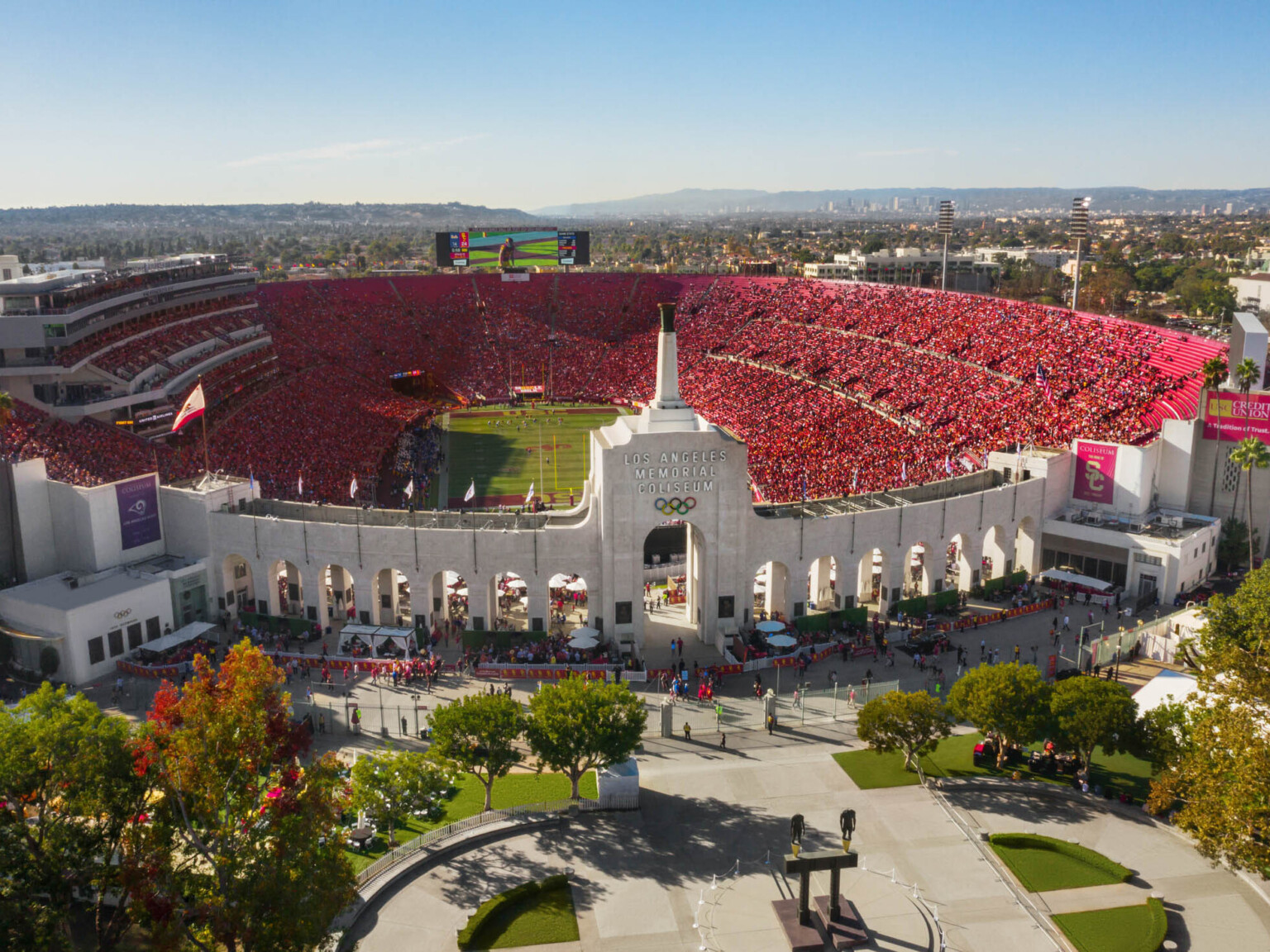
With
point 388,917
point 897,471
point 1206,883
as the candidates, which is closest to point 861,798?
point 1206,883

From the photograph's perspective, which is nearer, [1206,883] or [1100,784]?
[1206,883]

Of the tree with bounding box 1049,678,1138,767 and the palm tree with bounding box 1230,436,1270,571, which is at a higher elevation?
the palm tree with bounding box 1230,436,1270,571

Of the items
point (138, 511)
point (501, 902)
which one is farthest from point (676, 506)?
point (138, 511)

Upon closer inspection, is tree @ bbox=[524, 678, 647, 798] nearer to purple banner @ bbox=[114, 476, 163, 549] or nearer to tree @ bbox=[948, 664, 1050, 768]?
tree @ bbox=[948, 664, 1050, 768]

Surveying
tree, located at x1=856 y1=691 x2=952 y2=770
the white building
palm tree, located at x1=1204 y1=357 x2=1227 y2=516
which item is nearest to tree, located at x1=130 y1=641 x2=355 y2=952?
tree, located at x1=856 y1=691 x2=952 y2=770

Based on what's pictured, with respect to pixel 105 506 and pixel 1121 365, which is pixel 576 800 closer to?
pixel 105 506

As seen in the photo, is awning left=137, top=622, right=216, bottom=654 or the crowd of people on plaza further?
the crowd of people on plaza
